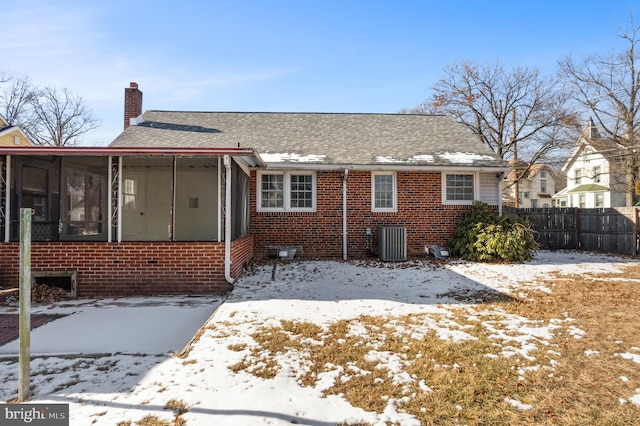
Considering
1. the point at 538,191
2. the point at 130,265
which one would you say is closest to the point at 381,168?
the point at 130,265

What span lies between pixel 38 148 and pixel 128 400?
5677 millimetres

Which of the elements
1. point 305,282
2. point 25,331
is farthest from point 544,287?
point 25,331

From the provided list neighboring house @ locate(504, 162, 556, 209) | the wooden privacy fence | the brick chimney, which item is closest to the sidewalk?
the brick chimney

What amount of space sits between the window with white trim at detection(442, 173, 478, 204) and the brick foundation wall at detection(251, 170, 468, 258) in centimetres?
22

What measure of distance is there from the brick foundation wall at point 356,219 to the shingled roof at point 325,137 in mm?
684

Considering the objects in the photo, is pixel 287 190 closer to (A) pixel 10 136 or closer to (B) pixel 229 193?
(B) pixel 229 193

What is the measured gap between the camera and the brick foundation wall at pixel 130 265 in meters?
6.65

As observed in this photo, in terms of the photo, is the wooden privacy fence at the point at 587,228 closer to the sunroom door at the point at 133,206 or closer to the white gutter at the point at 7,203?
the sunroom door at the point at 133,206

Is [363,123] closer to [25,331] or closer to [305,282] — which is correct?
[305,282]

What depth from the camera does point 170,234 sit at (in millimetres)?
6922

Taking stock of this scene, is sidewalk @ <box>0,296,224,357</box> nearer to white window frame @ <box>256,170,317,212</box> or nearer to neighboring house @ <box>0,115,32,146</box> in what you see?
white window frame @ <box>256,170,317,212</box>

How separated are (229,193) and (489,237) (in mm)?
7369

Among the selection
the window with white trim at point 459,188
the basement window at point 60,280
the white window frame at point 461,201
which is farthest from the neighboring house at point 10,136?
the window with white trim at point 459,188

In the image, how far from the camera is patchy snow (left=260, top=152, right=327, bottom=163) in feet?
34.3
